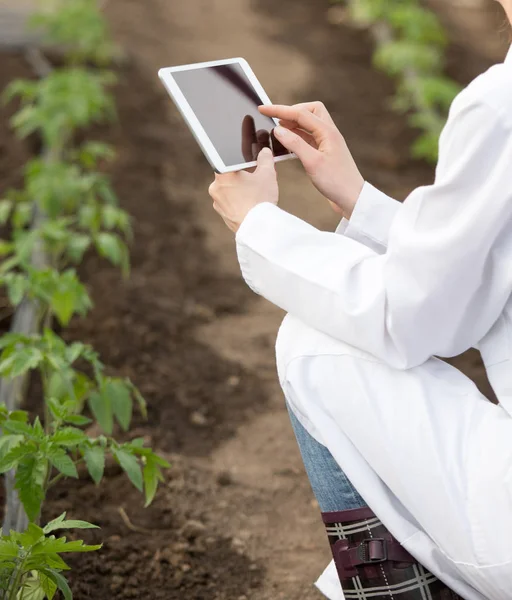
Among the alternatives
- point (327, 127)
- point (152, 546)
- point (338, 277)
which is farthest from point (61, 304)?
point (338, 277)

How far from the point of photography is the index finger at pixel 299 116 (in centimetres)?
188

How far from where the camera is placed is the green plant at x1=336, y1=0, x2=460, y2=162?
196 inches

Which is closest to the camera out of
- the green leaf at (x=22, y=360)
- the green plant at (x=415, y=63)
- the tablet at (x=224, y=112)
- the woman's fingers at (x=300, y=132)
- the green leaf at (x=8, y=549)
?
the green leaf at (x=8, y=549)

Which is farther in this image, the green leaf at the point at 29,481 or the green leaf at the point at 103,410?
the green leaf at the point at 103,410

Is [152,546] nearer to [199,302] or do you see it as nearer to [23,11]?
[199,302]

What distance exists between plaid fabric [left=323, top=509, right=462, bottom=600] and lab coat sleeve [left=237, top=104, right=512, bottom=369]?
286mm

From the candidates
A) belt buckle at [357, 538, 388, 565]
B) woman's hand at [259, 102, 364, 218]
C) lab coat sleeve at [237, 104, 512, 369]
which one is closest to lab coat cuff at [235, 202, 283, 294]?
lab coat sleeve at [237, 104, 512, 369]

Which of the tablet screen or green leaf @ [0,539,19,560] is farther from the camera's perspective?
the tablet screen

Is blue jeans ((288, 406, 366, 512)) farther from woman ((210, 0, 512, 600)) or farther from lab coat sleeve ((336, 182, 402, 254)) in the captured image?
lab coat sleeve ((336, 182, 402, 254))

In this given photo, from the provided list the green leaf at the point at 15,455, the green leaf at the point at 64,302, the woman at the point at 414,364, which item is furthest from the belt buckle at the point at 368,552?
the green leaf at the point at 64,302

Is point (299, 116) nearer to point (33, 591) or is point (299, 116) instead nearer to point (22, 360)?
point (22, 360)

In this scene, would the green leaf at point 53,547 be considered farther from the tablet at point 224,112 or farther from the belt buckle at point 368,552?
the tablet at point 224,112

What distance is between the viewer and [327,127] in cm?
190

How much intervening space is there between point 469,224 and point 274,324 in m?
2.21
